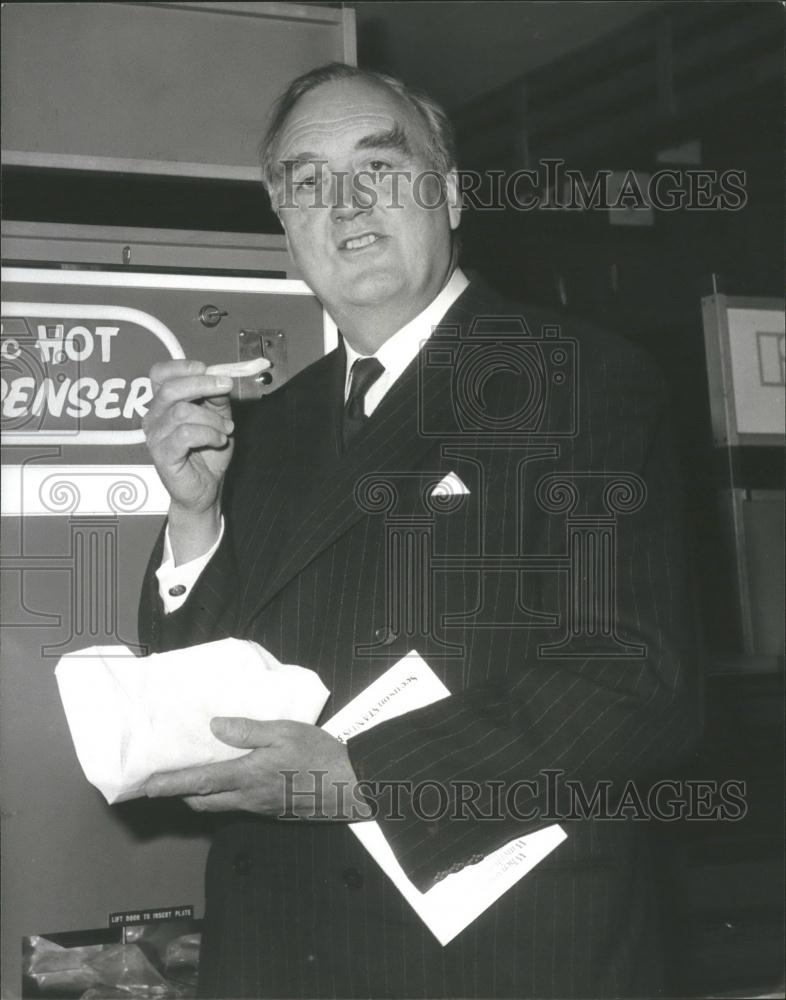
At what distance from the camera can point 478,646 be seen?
3.82 feet

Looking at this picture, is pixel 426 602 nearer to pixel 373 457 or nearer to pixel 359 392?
pixel 373 457

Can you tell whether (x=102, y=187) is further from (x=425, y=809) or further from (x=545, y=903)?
(x=545, y=903)

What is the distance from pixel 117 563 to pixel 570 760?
0.76 m

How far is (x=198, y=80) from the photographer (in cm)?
168

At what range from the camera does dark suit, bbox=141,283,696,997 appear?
43.3 inches

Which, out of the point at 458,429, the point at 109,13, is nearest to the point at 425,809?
the point at 458,429

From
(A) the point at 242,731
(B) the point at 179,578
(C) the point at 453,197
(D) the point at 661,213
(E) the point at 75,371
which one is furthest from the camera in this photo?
(D) the point at 661,213

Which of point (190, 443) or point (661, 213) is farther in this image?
point (661, 213)

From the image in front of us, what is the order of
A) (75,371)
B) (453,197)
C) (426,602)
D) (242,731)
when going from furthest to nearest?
1. (75,371)
2. (453,197)
3. (426,602)
4. (242,731)

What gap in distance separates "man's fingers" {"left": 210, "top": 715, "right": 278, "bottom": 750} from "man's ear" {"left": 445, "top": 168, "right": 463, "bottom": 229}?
0.72 meters

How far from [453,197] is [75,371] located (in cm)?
60

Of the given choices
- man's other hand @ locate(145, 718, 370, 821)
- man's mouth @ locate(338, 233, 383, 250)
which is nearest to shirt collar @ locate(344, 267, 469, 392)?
man's mouth @ locate(338, 233, 383, 250)

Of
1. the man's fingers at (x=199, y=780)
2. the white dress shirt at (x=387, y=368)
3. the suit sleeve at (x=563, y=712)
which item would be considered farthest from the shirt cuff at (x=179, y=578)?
the suit sleeve at (x=563, y=712)

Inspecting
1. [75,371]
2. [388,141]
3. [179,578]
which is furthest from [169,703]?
[388,141]
